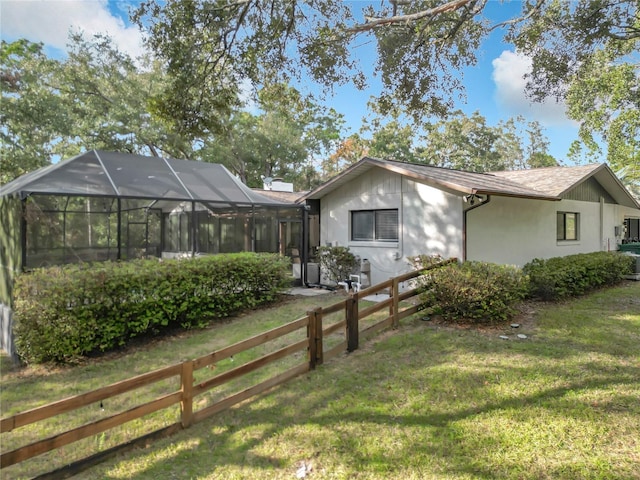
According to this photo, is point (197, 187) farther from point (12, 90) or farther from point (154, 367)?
point (12, 90)

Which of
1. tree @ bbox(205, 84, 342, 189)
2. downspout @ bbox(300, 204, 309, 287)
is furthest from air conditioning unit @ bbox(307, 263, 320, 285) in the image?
tree @ bbox(205, 84, 342, 189)

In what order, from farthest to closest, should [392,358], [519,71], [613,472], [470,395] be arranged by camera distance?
[519,71]
[392,358]
[470,395]
[613,472]

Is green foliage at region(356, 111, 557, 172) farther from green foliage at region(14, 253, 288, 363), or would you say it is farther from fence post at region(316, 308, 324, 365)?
fence post at region(316, 308, 324, 365)

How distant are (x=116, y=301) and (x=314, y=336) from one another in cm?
356

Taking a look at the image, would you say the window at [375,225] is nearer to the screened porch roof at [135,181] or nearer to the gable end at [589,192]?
the screened porch roof at [135,181]

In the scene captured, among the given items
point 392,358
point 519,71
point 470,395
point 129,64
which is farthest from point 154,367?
point 129,64

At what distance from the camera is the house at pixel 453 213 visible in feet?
29.3

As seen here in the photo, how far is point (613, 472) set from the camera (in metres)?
2.79

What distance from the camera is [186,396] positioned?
11.9 feet

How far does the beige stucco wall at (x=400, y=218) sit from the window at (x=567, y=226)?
542 cm

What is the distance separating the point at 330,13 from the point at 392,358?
7.32m

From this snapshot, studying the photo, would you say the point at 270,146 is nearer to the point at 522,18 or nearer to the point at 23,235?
the point at 522,18

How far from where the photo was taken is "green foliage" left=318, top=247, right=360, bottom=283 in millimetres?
10977

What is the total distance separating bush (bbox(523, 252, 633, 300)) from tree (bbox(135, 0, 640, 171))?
417cm
